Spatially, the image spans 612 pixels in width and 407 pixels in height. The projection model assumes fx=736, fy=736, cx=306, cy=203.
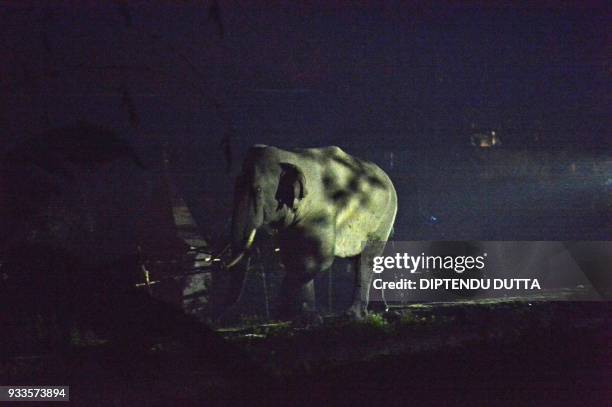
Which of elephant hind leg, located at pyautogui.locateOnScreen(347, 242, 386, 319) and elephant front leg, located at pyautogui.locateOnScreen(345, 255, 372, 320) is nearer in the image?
elephant front leg, located at pyautogui.locateOnScreen(345, 255, 372, 320)

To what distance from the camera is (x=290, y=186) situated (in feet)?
26.9

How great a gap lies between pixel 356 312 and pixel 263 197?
1760 millimetres

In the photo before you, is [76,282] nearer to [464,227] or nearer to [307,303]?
[307,303]

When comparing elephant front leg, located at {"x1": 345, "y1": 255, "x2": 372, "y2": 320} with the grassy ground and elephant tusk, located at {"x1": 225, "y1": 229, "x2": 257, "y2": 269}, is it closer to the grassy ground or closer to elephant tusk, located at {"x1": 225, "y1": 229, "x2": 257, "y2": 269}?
the grassy ground

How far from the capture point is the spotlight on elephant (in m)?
8.10

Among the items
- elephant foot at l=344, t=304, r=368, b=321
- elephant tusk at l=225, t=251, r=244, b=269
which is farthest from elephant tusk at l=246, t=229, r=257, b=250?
elephant foot at l=344, t=304, r=368, b=321

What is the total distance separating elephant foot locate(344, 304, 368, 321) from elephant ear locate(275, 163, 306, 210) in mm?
1429

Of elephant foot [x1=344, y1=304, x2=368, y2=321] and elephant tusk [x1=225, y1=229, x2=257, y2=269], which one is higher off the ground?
elephant tusk [x1=225, y1=229, x2=257, y2=269]

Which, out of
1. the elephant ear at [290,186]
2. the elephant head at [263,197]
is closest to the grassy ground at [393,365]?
the elephant head at [263,197]

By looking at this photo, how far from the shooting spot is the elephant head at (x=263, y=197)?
8.17 m

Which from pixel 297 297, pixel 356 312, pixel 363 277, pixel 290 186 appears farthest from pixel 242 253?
pixel 363 277

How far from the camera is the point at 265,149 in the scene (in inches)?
330

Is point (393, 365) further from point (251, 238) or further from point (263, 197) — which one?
point (263, 197)

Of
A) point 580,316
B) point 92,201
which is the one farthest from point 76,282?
point 92,201
